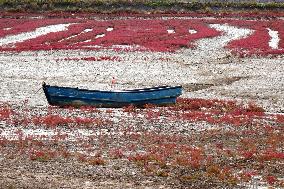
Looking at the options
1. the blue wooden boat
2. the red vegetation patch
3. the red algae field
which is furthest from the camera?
the red vegetation patch

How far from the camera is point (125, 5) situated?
10550 centimetres

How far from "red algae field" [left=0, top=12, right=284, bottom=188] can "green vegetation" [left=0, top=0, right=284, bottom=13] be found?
121 feet

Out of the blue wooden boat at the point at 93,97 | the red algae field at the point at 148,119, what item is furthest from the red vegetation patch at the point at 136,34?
the blue wooden boat at the point at 93,97

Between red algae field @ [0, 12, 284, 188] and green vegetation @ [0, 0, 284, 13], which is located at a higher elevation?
red algae field @ [0, 12, 284, 188]

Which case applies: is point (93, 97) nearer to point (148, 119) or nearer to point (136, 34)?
point (148, 119)

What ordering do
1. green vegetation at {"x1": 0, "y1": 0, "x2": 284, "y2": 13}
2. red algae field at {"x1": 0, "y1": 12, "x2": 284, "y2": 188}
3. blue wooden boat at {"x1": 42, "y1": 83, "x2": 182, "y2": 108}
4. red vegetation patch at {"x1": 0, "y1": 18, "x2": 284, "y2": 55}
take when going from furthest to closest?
green vegetation at {"x1": 0, "y1": 0, "x2": 284, "y2": 13}
red vegetation patch at {"x1": 0, "y1": 18, "x2": 284, "y2": 55}
blue wooden boat at {"x1": 42, "y1": 83, "x2": 182, "y2": 108}
red algae field at {"x1": 0, "y1": 12, "x2": 284, "y2": 188}

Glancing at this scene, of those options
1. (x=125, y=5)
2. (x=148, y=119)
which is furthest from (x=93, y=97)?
(x=125, y=5)

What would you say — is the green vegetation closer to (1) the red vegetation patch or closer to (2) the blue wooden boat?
(1) the red vegetation patch

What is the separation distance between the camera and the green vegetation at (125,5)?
4050 inches

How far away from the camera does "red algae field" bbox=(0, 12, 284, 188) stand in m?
19.2

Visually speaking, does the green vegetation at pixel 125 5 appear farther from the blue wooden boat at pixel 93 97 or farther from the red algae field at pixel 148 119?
the blue wooden boat at pixel 93 97

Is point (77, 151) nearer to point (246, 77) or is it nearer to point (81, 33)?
point (246, 77)

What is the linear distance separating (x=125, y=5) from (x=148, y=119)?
7911 cm

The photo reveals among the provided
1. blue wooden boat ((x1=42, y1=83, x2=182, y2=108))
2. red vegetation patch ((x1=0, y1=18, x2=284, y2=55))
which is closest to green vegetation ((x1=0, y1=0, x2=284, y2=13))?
red vegetation patch ((x1=0, y1=18, x2=284, y2=55))
